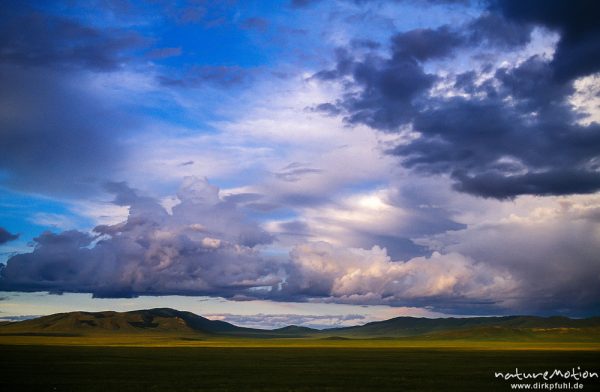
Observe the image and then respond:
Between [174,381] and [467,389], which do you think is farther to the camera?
[174,381]

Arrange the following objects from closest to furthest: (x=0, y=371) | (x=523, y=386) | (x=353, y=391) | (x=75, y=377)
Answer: (x=353, y=391) < (x=523, y=386) < (x=75, y=377) < (x=0, y=371)

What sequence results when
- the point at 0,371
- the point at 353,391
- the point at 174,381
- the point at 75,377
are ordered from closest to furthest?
the point at 353,391, the point at 174,381, the point at 75,377, the point at 0,371

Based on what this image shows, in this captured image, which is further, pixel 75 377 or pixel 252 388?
Result: pixel 75 377

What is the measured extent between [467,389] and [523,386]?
20.1 feet

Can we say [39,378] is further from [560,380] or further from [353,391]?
[560,380]

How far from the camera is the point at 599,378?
58.9m

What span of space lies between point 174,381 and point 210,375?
7.72 metres

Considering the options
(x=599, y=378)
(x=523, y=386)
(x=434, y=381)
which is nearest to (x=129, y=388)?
(x=434, y=381)

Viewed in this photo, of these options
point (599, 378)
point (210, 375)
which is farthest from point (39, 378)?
point (599, 378)

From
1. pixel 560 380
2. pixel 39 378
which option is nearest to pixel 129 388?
pixel 39 378

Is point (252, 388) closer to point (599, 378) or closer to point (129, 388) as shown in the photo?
point (129, 388)

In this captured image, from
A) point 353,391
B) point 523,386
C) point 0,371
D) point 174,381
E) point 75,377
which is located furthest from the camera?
point 0,371

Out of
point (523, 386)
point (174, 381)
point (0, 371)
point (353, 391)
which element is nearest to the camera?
point (353, 391)

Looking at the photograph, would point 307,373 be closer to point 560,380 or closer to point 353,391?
point 353,391
